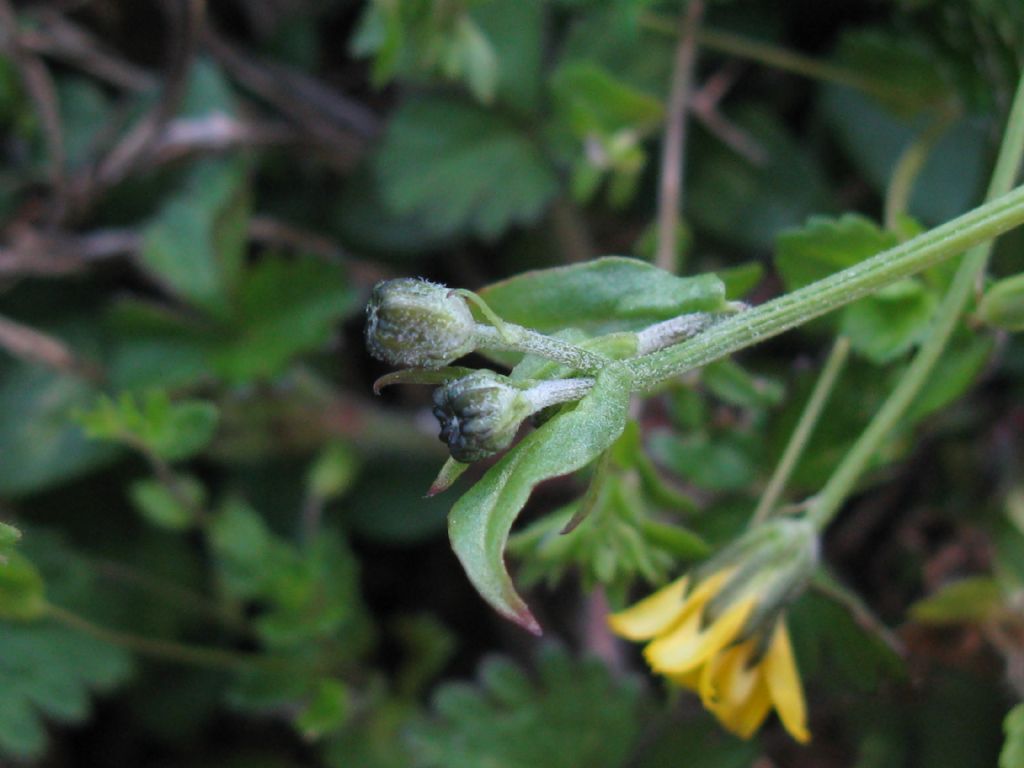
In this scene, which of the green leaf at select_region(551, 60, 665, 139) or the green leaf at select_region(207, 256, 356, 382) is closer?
the green leaf at select_region(551, 60, 665, 139)

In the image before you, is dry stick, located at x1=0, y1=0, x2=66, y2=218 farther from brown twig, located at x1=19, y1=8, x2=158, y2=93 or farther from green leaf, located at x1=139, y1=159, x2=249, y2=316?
green leaf, located at x1=139, y1=159, x2=249, y2=316

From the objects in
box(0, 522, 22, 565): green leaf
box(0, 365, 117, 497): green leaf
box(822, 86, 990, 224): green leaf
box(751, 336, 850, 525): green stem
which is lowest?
box(0, 365, 117, 497): green leaf

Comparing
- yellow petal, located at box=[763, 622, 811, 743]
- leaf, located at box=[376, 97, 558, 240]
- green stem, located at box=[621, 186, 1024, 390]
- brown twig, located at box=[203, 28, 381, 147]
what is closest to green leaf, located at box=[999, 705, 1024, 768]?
yellow petal, located at box=[763, 622, 811, 743]

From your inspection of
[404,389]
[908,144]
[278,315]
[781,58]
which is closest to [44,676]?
[278,315]

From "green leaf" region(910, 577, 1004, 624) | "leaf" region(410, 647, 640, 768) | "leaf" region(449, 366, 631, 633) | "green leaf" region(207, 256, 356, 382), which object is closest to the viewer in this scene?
"leaf" region(449, 366, 631, 633)

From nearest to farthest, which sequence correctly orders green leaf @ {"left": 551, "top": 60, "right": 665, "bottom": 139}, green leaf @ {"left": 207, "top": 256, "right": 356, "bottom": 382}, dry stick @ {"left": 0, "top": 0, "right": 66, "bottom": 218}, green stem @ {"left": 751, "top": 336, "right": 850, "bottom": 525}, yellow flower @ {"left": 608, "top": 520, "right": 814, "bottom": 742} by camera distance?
1. yellow flower @ {"left": 608, "top": 520, "right": 814, "bottom": 742}
2. green stem @ {"left": 751, "top": 336, "right": 850, "bottom": 525}
3. green leaf @ {"left": 551, "top": 60, "right": 665, "bottom": 139}
4. green leaf @ {"left": 207, "top": 256, "right": 356, "bottom": 382}
5. dry stick @ {"left": 0, "top": 0, "right": 66, "bottom": 218}

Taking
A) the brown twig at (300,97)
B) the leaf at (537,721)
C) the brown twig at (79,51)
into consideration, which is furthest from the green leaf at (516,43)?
the leaf at (537,721)

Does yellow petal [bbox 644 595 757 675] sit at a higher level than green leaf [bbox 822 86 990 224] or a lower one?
lower

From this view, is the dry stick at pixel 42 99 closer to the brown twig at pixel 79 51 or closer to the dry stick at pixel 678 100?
the brown twig at pixel 79 51
